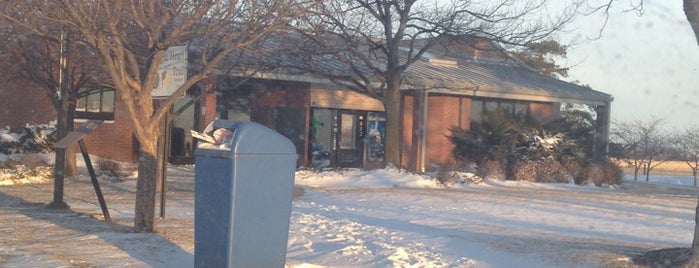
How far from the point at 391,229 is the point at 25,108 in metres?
17.2

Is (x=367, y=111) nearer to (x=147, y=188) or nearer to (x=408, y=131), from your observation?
(x=408, y=131)

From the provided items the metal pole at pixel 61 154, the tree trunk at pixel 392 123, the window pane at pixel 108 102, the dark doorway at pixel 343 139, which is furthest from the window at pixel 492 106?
the metal pole at pixel 61 154

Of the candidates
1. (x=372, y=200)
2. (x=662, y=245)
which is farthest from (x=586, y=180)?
(x=662, y=245)

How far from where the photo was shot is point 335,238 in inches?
463

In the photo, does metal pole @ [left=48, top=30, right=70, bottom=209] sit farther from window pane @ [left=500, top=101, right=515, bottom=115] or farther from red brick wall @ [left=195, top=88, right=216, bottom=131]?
window pane @ [left=500, top=101, right=515, bottom=115]

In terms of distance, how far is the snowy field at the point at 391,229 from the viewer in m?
10.1

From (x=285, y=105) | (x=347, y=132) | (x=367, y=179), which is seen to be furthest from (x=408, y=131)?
(x=367, y=179)

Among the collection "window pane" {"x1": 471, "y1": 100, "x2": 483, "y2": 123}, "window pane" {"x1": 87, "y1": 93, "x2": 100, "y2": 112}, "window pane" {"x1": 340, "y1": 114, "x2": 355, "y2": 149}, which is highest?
"window pane" {"x1": 471, "y1": 100, "x2": 483, "y2": 123}

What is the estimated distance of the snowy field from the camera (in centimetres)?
1010

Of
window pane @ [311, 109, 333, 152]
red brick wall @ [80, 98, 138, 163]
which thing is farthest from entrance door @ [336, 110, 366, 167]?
red brick wall @ [80, 98, 138, 163]

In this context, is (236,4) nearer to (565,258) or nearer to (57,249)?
(57,249)

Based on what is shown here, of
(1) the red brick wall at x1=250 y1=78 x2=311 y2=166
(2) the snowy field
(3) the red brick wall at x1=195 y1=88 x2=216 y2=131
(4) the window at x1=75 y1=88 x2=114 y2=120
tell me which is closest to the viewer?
(2) the snowy field

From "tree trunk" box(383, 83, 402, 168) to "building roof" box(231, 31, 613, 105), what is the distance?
142 centimetres

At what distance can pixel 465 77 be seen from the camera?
107 ft
